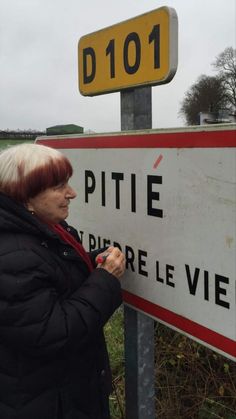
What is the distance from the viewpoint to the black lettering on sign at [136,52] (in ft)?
5.56

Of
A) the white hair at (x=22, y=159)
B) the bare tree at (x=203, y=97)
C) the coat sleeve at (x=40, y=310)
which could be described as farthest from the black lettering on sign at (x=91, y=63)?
the bare tree at (x=203, y=97)

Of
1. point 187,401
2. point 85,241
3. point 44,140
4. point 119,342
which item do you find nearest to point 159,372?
point 187,401

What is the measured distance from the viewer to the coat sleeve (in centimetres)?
143

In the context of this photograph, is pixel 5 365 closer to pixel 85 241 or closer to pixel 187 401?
pixel 85 241

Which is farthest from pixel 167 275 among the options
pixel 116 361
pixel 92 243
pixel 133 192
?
pixel 116 361

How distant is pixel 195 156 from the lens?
137 centimetres

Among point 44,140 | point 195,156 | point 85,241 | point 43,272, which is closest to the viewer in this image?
point 195,156

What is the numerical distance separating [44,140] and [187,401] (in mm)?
1709

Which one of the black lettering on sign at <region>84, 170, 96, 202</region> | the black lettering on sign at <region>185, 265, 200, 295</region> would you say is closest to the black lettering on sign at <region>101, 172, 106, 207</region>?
the black lettering on sign at <region>84, 170, 96, 202</region>

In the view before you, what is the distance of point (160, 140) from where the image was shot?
60.1 inches

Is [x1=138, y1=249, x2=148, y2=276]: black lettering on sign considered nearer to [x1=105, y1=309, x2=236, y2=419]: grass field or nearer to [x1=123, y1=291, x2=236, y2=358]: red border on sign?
[x1=123, y1=291, x2=236, y2=358]: red border on sign

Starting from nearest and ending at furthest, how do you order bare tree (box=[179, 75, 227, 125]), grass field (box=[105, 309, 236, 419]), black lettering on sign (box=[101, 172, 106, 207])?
black lettering on sign (box=[101, 172, 106, 207])
grass field (box=[105, 309, 236, 419])
bare tree (box=[179, 75, 227, 125])

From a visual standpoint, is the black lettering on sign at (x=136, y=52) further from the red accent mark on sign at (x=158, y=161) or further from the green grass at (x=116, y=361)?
the green grass at (x=116, y=361)

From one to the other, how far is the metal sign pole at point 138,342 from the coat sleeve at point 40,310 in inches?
13.4
